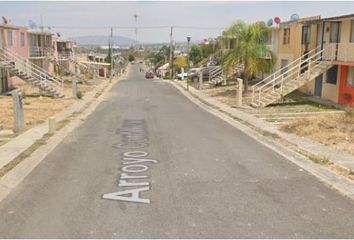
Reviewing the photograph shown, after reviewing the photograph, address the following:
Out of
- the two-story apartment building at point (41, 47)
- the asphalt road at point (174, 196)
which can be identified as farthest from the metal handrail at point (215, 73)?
the asphalt road at point (174, 196)

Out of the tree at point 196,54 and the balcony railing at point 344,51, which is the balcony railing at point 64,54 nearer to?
the tree at point 196,54

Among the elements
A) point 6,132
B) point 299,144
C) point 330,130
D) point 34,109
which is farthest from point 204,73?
point 299,144

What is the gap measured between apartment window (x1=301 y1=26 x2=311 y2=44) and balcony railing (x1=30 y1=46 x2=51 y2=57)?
26.4 m

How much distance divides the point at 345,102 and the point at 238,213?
61.2 ft

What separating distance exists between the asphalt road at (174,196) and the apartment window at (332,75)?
43.2 feet

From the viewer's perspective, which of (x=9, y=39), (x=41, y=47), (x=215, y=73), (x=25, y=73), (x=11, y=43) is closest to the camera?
(x=25, y=73)

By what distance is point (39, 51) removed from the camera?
4434cm

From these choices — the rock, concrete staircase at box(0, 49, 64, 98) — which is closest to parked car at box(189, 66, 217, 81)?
concrete staircase at box(0, 49, 64, 98)

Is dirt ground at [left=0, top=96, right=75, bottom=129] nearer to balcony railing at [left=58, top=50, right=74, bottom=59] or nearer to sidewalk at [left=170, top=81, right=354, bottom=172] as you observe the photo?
sidewalk at [left=170, top=81, right=354, bottom=172]

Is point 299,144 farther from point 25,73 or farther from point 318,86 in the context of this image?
point 25,73

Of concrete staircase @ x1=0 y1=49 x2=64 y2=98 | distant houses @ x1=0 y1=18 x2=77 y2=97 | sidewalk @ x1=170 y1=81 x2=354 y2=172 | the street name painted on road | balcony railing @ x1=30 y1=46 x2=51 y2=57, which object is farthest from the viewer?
balcony railing @ x1=30 y1=46 x2=51 y2=57

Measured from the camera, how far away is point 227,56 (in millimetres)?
30188

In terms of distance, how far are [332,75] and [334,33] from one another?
2.52 m

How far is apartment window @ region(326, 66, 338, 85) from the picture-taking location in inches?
1003
